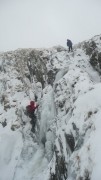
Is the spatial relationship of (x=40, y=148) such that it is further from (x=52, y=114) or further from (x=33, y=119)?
(x=52, y=114)

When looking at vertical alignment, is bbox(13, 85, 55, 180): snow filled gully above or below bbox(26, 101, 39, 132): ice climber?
below

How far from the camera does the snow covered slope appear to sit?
1106 centimetres

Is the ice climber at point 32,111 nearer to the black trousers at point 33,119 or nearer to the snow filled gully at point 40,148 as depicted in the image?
the black trousers at point 33,119

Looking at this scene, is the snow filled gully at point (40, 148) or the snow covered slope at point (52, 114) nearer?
the snow covered slope at point (52, 114)

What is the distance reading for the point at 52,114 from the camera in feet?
59.9

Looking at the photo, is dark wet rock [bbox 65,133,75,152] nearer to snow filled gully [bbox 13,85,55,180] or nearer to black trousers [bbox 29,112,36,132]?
snow filled gully [bbox 13,85,55,180]

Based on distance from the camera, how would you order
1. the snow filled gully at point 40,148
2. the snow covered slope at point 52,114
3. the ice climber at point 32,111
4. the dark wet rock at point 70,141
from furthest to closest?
the ice climber at point 32,111, the snow filled gully at point 40,148, the dark wet rock at point 70,141, the snow covered slope at point 52,114

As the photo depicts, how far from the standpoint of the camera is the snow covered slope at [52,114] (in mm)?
11062

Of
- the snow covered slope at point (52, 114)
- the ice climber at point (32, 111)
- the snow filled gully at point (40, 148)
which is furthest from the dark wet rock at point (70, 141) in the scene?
the ice climber at point (32, 111)

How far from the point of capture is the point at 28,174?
1642 centimetres

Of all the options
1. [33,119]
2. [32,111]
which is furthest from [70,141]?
[33,119]

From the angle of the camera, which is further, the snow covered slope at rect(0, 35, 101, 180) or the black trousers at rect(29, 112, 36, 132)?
the black trousers at rect(29, 112, 36, 132)

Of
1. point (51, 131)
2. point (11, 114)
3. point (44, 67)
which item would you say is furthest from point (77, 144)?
point (44, 67)

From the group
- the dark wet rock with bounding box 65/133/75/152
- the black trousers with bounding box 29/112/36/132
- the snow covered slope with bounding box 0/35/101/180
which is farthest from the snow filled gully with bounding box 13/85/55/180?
the dark wet rock with bounding box 65/133/75/152
